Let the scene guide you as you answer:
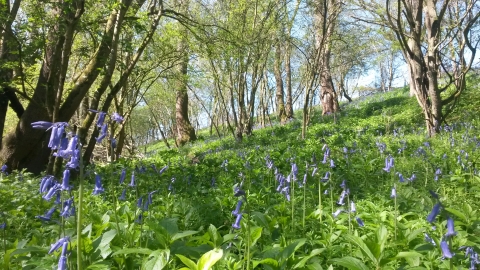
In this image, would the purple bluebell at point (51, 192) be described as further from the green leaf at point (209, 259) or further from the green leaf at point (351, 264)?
the green leaf at point (351, 264)

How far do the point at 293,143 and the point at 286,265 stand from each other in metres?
7.28

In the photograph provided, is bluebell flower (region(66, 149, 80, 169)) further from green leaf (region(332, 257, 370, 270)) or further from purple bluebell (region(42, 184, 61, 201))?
green leaf (region(332, 257, 370, 270))

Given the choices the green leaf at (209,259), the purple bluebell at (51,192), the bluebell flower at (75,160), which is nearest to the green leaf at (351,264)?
the green leaf at (209,259)

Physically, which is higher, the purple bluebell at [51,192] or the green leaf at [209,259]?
the purple bluebell at [51,192]

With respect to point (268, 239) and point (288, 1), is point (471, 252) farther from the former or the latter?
point (288, 1)

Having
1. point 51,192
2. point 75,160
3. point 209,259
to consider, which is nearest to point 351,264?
point 209,259

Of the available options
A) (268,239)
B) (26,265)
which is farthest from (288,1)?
(26,265)

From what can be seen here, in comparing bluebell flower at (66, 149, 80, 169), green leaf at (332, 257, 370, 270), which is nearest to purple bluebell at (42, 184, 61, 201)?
bluebell flower at (66, 149, 80, 169)

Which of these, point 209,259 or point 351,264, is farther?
point 351,264

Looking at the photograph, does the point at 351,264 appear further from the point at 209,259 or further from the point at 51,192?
the point at 51,192

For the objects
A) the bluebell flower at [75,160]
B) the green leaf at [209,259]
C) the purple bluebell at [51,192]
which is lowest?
the green leaf at [209,259]

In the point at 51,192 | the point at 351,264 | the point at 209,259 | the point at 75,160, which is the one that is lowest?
the point at 351,264

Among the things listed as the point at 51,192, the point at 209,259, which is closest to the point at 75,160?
the point at 51,192

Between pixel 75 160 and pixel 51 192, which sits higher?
pixel 75 160
